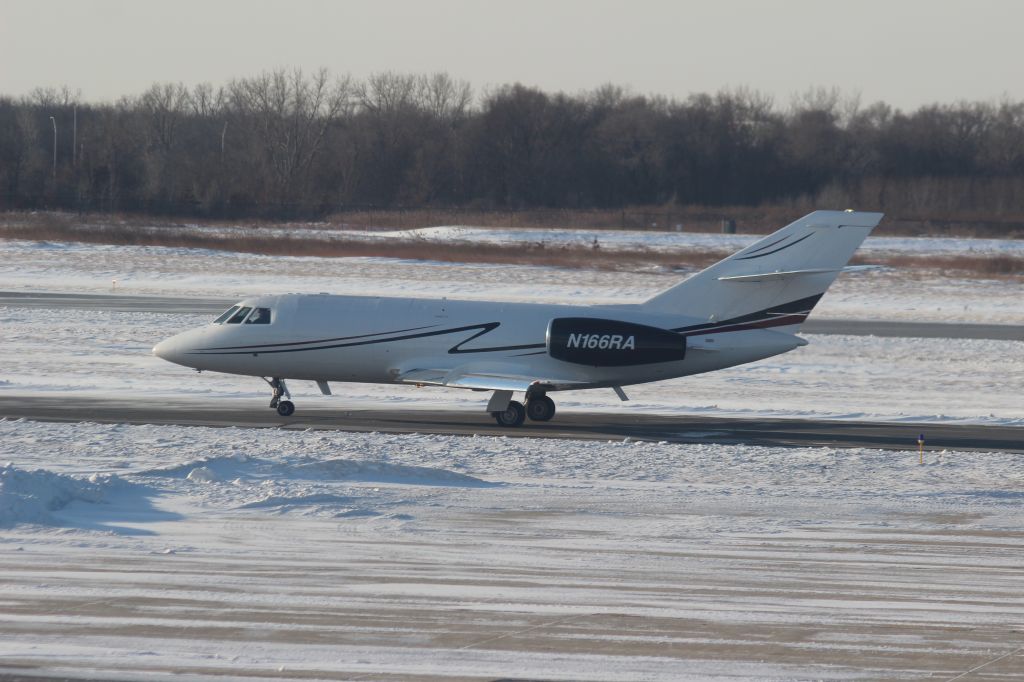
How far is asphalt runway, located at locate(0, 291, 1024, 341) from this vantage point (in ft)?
129

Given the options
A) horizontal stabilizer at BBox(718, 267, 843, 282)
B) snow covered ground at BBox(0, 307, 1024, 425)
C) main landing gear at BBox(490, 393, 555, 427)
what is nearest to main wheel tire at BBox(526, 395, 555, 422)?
main landing gear at BBox(490, 393, 555, 427)

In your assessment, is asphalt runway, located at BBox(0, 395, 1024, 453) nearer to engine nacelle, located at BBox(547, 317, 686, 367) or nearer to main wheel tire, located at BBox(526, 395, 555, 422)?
main wheel tire, located at BBox(526, 395, 555, 422)

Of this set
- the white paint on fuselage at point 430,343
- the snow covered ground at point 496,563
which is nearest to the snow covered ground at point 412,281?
the white paint on fuselage at point 430,343

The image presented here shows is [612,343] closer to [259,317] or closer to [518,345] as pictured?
[518,345]

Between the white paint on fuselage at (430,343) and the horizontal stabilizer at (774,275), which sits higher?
the horizontal stabilizer at (774,275)

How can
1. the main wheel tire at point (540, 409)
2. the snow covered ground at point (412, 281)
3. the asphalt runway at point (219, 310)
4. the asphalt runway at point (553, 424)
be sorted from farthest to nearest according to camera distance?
the snow covered ground at point (412, 281)
the asphalt runway at point (219, 310)
the main wheel tire at point (540, 409)
the asphalt runway at point (553, 424)

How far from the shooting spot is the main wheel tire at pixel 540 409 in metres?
25.2

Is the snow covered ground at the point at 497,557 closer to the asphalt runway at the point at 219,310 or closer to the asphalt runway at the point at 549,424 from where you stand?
the asphalt runway at the point at 549,424

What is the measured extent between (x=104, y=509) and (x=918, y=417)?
17.4 metres

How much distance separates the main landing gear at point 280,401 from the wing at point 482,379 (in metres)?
2.30

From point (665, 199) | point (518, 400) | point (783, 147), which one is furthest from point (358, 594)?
point (783, 147)

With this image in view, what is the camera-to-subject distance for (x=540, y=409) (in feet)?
82.8

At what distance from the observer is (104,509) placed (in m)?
15.7

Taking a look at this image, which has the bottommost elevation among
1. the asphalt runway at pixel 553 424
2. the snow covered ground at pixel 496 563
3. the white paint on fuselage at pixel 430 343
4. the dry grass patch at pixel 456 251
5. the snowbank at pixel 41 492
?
the asphalt runway at pixel 553 424
